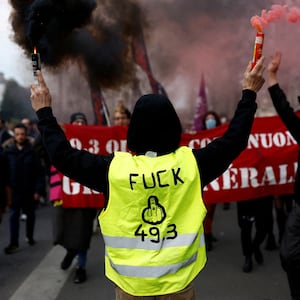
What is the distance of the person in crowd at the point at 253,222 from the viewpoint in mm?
5148

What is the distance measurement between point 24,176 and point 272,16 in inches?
173

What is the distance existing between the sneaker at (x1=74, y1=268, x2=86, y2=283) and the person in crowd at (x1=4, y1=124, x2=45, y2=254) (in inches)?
67.5

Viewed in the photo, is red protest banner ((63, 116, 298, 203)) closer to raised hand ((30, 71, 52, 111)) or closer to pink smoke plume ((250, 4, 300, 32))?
pink smoke plume ((250, 4, 300, 32))

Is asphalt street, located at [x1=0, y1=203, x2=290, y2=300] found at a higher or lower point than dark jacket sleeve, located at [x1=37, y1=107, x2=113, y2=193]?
lower

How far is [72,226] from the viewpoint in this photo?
4930mm

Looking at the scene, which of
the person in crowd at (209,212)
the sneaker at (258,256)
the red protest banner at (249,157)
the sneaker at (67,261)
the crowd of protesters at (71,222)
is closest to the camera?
the crowd of protesters at (71,222)

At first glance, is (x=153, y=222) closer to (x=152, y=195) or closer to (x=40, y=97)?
(x=152, y=195)

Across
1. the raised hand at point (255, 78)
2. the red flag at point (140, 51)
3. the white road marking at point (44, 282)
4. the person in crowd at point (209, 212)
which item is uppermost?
the red flag at point (140, 51)

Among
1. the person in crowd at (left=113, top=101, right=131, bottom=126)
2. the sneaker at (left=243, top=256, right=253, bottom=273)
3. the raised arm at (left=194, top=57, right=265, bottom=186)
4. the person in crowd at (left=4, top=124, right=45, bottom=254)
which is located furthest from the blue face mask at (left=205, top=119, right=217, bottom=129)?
the raised arm at (left=194, top=57, right=265, bottom=186)

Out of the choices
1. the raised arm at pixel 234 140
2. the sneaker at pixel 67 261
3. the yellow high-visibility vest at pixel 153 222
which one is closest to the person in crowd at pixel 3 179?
the sneaker at pixel 67 261

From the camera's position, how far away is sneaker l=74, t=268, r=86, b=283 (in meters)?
4.79

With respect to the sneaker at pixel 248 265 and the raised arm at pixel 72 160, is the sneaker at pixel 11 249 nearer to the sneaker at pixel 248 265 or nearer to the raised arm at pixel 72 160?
the sneaker at pixel 248 265

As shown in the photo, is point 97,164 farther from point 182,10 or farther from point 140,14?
point 182,10

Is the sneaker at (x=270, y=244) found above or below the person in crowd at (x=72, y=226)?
below
